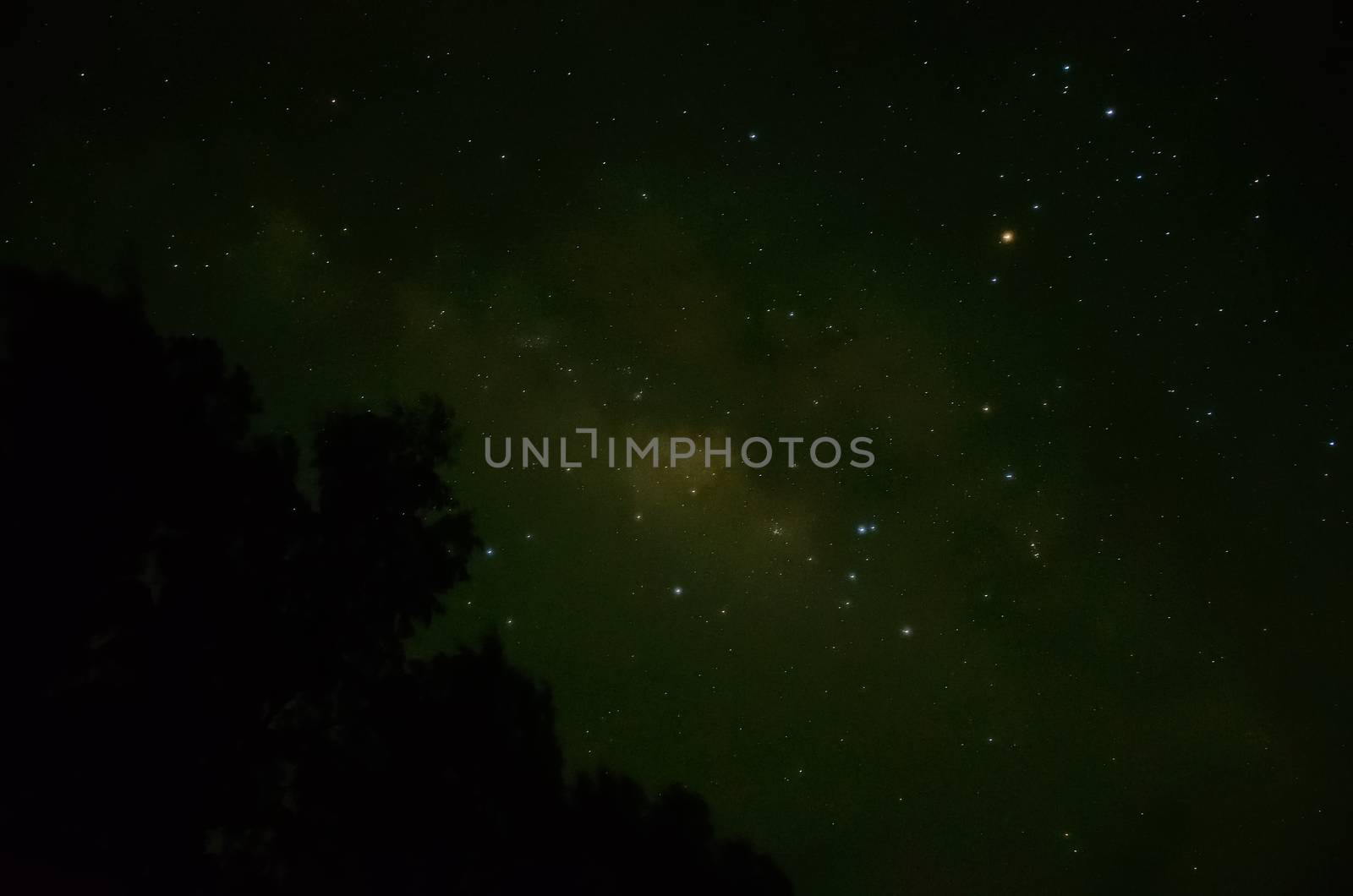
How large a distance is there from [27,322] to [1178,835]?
23.5 ft

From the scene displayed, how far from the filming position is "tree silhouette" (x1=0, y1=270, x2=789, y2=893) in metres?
3.66

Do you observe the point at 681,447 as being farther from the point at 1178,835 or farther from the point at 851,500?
the point at 1178,835

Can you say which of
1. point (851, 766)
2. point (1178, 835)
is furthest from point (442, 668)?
point (1178, 835)

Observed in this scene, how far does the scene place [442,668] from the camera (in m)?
4.19

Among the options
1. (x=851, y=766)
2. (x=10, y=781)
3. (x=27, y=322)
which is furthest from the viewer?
(x=851, y=766)

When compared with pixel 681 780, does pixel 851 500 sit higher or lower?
higher

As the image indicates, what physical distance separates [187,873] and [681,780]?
8.56ft

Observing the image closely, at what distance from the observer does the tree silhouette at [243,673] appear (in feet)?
12.0

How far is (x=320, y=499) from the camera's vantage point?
13.6 ft

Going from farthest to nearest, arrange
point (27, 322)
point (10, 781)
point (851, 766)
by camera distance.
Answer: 1. point (851, 766)
2. point (27, 322)
3. point (10, 781)

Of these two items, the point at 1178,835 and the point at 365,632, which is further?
the point at 1178,835

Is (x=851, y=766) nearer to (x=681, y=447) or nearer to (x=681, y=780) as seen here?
(x=681, y=780)

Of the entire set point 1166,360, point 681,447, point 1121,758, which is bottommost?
point 1121,758

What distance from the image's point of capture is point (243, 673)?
390 centimetres
